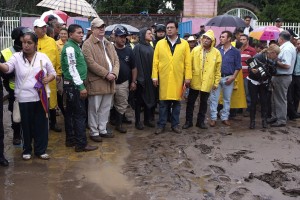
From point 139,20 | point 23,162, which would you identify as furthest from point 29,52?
point 139,20

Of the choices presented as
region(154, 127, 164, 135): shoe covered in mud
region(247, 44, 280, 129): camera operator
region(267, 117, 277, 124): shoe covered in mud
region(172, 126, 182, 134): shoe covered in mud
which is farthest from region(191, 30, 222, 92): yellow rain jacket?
region(267, 117, 277, 124): shoe covered in mud

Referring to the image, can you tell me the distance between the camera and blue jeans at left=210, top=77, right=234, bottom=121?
7281 millimetres

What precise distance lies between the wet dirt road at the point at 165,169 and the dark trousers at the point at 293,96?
1.27 m

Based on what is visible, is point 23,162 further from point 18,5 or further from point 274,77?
point 18,5

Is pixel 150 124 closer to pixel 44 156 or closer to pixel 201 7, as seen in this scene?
pixel 44 156

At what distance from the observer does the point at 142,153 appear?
5.76 meters

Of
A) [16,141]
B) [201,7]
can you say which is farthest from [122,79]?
[201,7]

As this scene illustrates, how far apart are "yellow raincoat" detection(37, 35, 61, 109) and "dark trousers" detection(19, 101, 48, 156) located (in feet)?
3.62

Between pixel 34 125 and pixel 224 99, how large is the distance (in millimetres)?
3737

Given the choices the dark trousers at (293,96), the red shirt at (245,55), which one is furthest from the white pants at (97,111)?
the dark trousers at (293,96)

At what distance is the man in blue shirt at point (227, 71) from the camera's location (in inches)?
283

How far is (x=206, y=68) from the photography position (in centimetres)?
686

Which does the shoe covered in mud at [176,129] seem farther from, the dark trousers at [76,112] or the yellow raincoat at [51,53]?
the yellow raincoat at [51,53]

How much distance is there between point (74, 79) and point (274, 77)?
3.95 m
